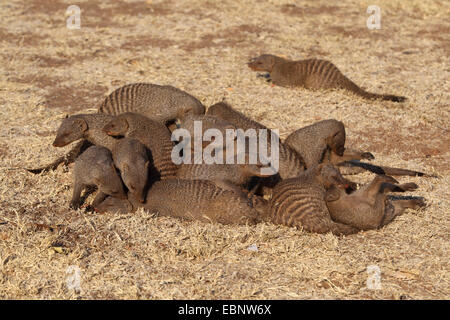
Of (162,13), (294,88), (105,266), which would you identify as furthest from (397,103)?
(162,13)

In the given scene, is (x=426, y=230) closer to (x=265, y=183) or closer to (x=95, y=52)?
(x=265, y=183)

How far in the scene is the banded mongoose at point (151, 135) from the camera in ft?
14.9

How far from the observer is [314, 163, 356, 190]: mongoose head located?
4.04m

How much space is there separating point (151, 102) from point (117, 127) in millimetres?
902

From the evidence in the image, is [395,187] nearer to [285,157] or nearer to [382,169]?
[382,169]

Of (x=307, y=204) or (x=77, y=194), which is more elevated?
(x=307, y=204)

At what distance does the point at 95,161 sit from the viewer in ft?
14.0

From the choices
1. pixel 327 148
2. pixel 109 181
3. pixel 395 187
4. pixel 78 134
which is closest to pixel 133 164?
pixel 109 181

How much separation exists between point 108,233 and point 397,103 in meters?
4.12

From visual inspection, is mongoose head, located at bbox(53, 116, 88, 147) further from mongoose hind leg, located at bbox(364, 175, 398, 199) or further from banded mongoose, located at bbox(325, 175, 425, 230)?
mongoose hind leg, located at bbox(364, 175, 398, 199)

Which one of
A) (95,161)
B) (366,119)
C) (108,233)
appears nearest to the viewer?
(108,233)

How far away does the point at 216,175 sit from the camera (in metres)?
4.49

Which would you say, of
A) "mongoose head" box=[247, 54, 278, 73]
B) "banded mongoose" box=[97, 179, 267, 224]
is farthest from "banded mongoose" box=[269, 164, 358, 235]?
"mongoose head" box=[247, 54, 278, 73]

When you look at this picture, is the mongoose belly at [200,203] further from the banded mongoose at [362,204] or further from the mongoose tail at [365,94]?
the mongoose tail at [365,94]
